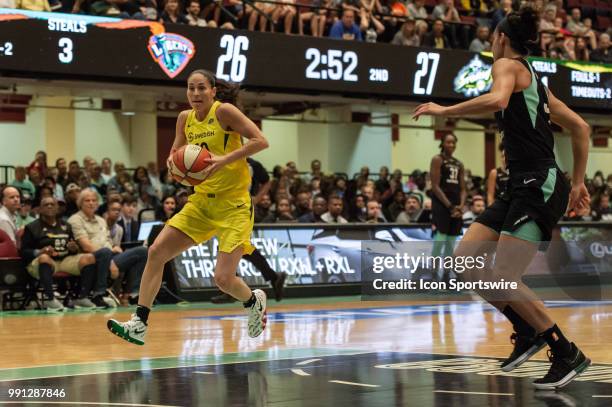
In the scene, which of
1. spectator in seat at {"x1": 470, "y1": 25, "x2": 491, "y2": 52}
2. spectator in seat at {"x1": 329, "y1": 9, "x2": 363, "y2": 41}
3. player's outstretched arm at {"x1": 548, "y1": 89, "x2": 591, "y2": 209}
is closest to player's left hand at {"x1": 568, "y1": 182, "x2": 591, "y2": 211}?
player's outstretched arm at {"x1": 548, "y1": 89, "x2": 591, "y2": 209}

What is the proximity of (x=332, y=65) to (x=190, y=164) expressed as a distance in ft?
37.4

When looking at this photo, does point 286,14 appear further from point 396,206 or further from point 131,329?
point 131,329

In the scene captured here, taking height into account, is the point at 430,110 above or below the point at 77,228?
above

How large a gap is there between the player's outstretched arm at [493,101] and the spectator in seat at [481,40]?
51.4 ft

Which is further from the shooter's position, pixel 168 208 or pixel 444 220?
pixel 168 208

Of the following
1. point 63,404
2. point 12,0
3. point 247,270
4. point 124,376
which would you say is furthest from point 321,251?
point 63,404

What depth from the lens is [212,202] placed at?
26.4 feet

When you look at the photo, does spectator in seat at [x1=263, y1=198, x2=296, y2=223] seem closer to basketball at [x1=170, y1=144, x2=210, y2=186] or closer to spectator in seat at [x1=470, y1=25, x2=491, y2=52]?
spectator in seat at [x1=470, y1=25, x2=491, y2=52]

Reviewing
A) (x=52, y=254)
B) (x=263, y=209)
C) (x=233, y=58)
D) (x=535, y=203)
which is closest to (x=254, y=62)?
(x=233, y=58)

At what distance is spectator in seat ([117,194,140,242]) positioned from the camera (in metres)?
15.5

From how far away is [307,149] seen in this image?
26.5m

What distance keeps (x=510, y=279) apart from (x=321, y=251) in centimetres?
982

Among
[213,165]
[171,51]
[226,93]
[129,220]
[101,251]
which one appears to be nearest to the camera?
[213,165]

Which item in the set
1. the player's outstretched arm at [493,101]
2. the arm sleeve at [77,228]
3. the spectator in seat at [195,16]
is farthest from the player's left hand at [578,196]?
the spectator in seat at [195,16]
